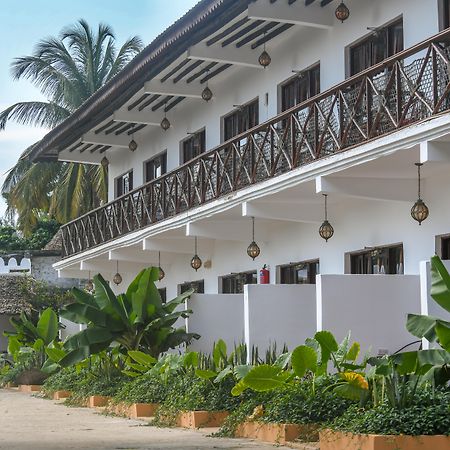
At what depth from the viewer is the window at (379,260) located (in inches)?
675

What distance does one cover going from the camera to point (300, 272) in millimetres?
20828

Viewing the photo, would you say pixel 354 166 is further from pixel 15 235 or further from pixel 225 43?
pixel 15 235

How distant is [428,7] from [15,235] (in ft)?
171

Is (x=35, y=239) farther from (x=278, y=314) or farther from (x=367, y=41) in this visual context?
(x=367, y=41)

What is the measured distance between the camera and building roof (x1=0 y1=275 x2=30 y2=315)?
3631 centimetres

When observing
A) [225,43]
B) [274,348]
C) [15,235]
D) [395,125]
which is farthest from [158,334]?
[15,235]

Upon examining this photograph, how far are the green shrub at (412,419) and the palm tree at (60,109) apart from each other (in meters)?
31.8

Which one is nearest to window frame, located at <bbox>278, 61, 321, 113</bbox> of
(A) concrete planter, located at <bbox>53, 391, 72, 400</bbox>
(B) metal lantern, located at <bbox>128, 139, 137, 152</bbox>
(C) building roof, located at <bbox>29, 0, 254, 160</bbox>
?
(C) building roof, located at <bbox>29, 0, 254, 160</bbox>

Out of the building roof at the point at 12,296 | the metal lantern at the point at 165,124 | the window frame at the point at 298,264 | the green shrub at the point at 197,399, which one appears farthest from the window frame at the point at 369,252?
the building roof at the point at 12,296

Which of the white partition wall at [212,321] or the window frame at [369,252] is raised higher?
the window frame at [369,252]

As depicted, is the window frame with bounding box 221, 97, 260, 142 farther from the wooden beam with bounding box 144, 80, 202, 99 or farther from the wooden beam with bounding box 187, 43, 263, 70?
the wooden beam with bounding box 187, 43, 263, 70

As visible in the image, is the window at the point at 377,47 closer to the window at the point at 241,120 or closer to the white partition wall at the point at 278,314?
the white partition wall at the point at 278,314

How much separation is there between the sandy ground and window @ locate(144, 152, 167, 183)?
10132mm

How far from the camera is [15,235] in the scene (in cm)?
6538
